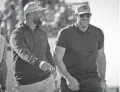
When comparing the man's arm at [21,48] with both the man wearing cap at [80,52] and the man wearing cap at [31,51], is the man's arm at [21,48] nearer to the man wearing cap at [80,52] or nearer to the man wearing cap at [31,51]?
the man wearing cap at [31,51]

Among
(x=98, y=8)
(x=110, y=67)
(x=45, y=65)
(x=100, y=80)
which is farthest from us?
(x=98, y=8)

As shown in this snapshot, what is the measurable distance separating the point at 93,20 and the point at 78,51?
4.72 meters

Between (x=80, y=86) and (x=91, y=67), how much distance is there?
0.23 meters

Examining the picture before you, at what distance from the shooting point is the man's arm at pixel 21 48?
3427 mm

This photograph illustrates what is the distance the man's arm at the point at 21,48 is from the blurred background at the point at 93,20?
8.67 feet

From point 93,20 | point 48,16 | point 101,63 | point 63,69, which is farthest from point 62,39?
point 48,16

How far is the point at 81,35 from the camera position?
12.7 ft

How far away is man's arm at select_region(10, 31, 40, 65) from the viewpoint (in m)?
3.43

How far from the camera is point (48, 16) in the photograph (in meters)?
12.9

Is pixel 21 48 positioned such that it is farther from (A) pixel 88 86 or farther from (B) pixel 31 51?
(A) pixel 88 86

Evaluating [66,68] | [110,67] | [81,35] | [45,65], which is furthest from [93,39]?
[110,67]

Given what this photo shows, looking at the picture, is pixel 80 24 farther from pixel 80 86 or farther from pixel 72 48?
pixel 80 86

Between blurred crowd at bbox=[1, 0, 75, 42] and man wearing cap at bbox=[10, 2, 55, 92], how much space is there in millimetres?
5499

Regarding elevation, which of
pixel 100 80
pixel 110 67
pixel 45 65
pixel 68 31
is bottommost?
pixel 110 67
